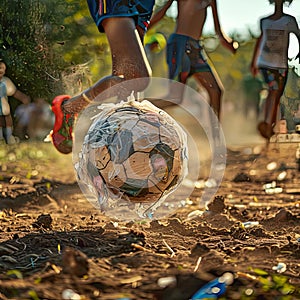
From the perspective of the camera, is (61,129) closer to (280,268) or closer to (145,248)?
(145,248)

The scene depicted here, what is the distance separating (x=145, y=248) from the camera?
285cm

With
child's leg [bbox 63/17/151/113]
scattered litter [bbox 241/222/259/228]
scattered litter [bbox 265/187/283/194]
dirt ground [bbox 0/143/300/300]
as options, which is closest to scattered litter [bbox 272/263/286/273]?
dirt ground [bbox 0/143/300/300]

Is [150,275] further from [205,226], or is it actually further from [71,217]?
[71,217]

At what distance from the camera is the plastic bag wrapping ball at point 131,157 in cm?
309

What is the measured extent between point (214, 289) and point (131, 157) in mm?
1084

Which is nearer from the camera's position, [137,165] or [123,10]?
[137,165]

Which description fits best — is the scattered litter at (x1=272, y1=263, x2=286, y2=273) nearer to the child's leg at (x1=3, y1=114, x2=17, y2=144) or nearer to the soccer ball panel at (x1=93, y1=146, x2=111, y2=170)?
the soccer ball panel at (x1=93, y1=146, x2=111, y2=170)

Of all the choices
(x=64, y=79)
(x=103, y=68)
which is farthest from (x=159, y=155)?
(x=103, y=68)

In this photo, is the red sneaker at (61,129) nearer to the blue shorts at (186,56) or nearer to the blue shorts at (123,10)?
the blue shorts at (123,10)

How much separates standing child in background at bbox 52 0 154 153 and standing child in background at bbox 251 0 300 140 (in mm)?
2134

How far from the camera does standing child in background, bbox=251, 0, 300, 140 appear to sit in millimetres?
5555

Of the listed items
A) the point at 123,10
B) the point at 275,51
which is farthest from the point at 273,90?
the point at 123,10

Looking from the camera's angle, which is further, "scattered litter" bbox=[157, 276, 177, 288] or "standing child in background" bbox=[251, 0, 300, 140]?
"standing child in background" bbox=[251, 0, 300, 140]

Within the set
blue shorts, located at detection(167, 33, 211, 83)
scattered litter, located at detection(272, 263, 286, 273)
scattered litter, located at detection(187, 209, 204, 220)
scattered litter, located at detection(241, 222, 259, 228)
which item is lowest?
scattered litter, located at detection(187, 209, 204, 220)
